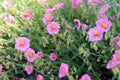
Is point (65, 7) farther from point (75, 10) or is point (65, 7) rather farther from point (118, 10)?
point (118, 10)

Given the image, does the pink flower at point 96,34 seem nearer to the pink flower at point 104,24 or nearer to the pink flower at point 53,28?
the pink flower at point 104,24

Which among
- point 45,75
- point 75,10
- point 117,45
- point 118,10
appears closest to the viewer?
point 117,45

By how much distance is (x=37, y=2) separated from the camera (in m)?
2.39

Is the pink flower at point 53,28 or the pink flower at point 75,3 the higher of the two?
the pink flower at point 75,3

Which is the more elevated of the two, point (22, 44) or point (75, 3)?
point (75, 3)

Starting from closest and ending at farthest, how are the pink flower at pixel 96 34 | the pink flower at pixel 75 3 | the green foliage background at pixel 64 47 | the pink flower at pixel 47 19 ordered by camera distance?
the pink flower at pixel 96 34
the green foliage background at pixel 64 47
the pink flower at pixel 47 19
the pink flower at pixel 75 3

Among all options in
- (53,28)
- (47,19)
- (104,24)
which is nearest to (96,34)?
(104,24)

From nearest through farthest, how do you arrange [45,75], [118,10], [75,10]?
1. [45,75]
2. [118,10]
3. [75,10]

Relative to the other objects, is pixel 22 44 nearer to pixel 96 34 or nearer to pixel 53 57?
pixel 53 57

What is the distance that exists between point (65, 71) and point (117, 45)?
0.33m

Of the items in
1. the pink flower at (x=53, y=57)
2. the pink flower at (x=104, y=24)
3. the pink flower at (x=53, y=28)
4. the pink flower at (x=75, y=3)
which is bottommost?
the pink flower at (x=53, y=57)

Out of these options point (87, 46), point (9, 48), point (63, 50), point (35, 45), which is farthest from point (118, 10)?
point (9, 48)

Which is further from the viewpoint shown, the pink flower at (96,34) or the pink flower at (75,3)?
the pink flower at (75,3)

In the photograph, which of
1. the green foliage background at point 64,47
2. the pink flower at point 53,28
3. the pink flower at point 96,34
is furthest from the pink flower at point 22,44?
the pink flower at point 96,34
